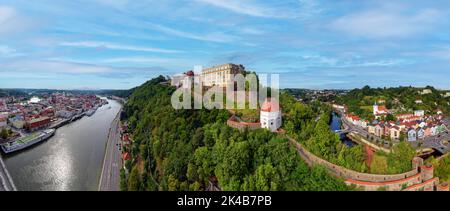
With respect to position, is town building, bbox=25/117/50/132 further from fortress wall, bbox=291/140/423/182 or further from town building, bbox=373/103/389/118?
town building, bbox=373/103/389/118

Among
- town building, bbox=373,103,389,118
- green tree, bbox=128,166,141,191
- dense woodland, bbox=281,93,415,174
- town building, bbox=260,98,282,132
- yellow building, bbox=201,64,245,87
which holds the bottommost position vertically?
green tree, bbox=128,166,141,191

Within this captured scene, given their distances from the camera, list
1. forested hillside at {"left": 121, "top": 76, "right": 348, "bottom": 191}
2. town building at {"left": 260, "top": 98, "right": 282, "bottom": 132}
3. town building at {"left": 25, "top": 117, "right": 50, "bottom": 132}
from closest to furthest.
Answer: forested hillside at {"left": 121, "top": 76, "right": 348, "bottom": 191}, town building at {"left": 260, "top": 98, "right": 282, "bottom": 132}, town building at {"left": 25, "top": 117, "right": 50, "bottom": 132}

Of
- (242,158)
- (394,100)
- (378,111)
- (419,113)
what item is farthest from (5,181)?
(394,100)

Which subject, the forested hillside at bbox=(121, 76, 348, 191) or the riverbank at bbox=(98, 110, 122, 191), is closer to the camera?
the forested hillside at bbox=(121, 76, 348, 191)

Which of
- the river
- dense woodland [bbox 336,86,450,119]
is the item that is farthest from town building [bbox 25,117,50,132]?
dense woodland [bbox 336,86,450,119]

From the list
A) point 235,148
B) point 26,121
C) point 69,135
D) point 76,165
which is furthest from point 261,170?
point 26,121

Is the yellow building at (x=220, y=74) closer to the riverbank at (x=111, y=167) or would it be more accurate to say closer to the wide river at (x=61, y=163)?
the riverbank at (x=111, y=167)

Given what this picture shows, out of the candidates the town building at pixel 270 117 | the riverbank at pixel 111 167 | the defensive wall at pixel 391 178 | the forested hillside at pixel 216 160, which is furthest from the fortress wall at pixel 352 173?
the riverbank at pixel 111 167

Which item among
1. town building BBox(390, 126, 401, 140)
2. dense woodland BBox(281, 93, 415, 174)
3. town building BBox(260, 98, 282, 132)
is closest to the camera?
dense woodland BBox(281, 93, 415, 174)
